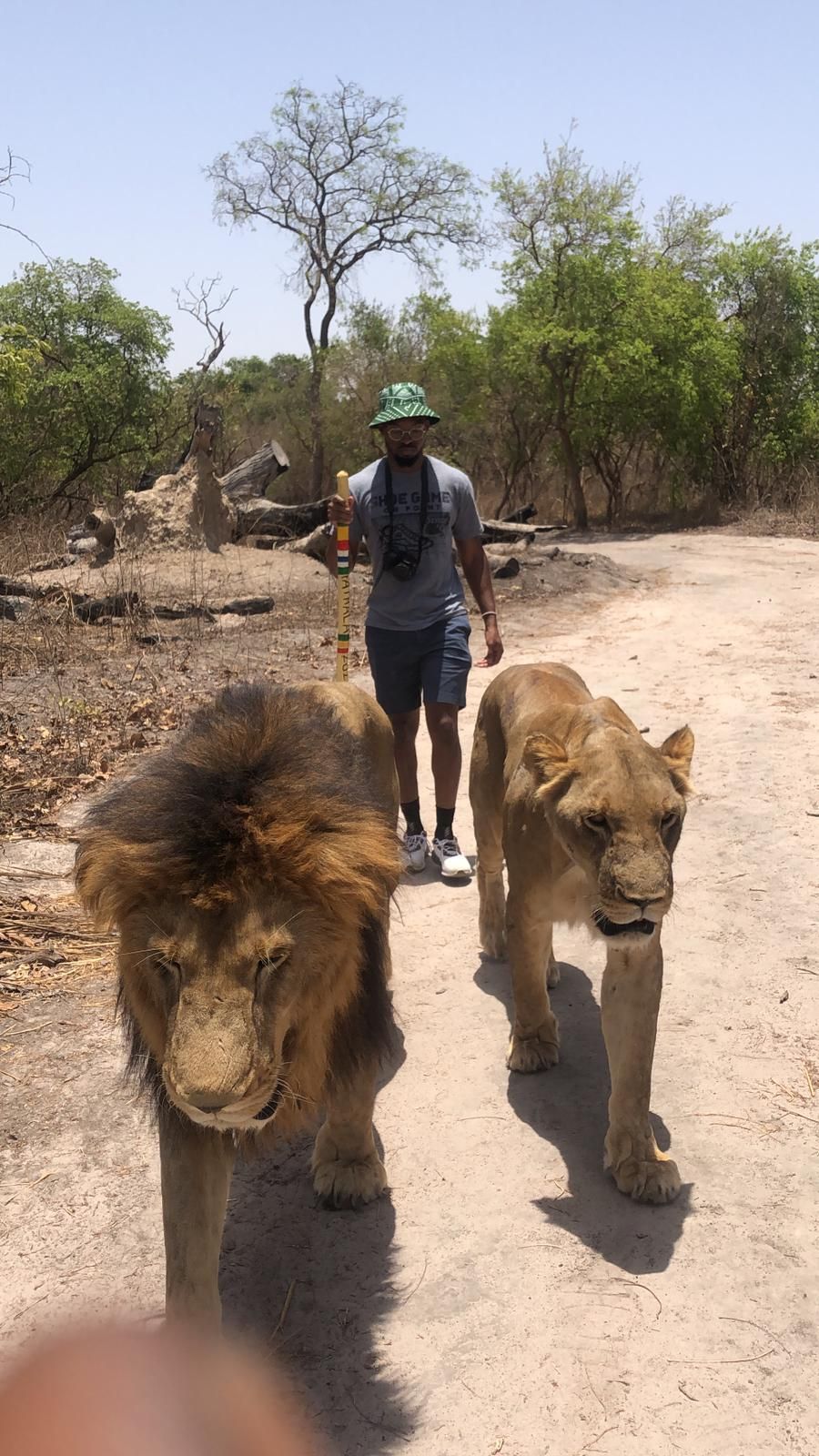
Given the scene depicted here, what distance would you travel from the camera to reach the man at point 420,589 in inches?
218

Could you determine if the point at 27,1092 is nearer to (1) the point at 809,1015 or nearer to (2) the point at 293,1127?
(2) the point at 293,1127

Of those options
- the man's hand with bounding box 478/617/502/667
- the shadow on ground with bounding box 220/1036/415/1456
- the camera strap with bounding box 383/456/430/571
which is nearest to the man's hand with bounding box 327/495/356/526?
the camera strap with bounding box 383/456/430/571

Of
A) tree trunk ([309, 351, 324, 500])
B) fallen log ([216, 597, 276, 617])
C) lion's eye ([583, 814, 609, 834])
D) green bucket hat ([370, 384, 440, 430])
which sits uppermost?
tree trunk ([309, 351, 324, 500])

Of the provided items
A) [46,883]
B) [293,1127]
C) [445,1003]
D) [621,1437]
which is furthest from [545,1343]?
[46,883]

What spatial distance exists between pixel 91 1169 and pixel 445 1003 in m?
1.56

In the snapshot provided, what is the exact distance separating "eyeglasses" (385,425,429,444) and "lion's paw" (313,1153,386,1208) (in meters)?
3.44

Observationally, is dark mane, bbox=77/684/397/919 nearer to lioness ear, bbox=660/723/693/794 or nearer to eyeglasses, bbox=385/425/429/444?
lioness ear, bbox=660/723/693/794

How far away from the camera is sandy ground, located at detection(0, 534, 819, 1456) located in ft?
8.32

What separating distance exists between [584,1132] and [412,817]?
2675 mm

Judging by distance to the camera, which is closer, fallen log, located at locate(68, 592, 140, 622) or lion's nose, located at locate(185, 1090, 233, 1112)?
lion's nose, located at locate(185, 1090, 233, 1112)

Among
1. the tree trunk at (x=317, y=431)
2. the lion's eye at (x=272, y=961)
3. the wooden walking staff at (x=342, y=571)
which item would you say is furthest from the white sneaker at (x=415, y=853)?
the tree trunk at (x=317, y=431)

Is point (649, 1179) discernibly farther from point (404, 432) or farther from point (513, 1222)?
point (404, 432)

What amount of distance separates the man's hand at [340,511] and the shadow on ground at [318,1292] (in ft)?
10.4

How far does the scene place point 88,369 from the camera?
74.8 ft
